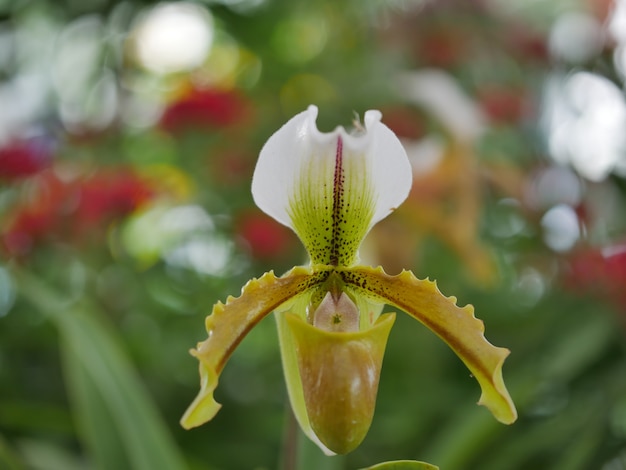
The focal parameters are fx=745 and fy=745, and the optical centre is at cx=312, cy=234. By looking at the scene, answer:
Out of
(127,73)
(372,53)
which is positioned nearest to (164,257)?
(127,73)

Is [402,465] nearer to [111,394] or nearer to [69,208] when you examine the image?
[111,394]

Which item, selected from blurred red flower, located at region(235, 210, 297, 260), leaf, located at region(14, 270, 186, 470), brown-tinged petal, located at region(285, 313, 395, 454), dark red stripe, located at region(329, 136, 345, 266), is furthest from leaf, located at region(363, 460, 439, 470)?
blurred red flower, located at region(235, 210, 297, 260)

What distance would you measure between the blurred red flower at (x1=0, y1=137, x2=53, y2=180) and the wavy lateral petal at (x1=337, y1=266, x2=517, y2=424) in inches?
20.5

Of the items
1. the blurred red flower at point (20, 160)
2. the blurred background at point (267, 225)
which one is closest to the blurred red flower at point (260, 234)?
the blurred background at point (267, 225)

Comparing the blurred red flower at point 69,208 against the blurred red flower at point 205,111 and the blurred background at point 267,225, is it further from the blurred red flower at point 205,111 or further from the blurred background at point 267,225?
the blurred red flower at point 205,111

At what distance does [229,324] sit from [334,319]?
0.08 meters

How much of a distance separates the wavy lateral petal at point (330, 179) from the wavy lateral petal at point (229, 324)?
0.10 ft

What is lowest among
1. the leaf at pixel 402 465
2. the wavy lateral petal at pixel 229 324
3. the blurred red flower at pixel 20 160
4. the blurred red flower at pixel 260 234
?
the blurred red flower at pixel 260 234

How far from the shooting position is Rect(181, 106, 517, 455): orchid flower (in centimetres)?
38

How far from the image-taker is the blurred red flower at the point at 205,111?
3.28 feet

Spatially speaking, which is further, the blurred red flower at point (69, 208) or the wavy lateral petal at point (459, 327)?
the blurred red flower at point (69, 208)

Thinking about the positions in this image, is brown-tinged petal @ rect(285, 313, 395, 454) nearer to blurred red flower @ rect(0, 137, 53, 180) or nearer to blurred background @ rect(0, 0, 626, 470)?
blurred background @ rect(0, 0, 626, 470)

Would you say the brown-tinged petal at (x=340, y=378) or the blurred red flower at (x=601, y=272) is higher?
the brown-tinged petal at (x=340, y=378)

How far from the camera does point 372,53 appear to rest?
1.23m
